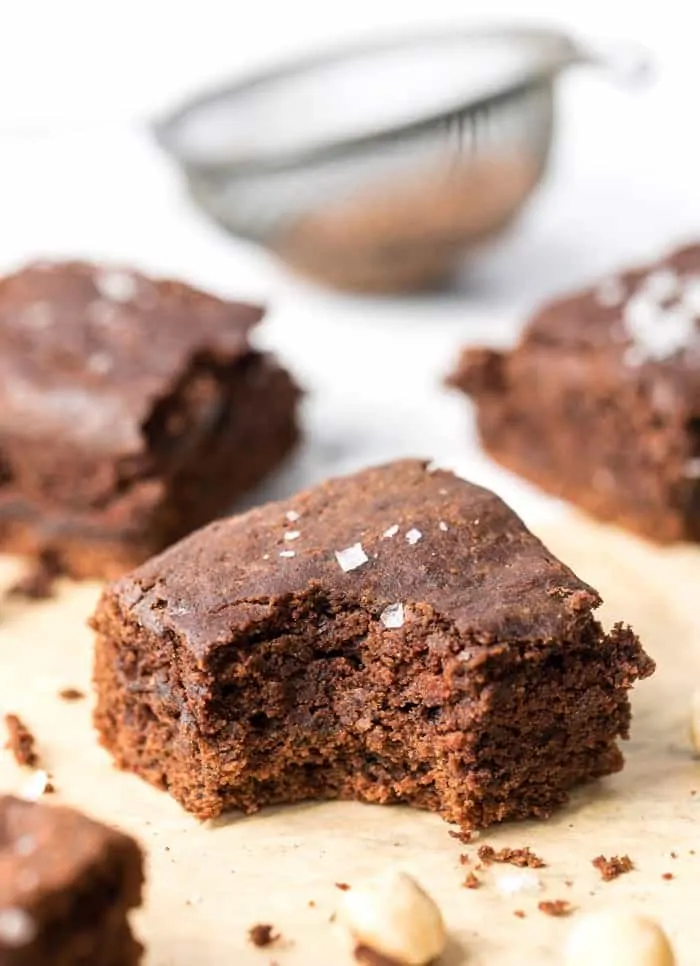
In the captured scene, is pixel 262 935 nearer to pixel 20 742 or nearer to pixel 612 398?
pixel 20 742

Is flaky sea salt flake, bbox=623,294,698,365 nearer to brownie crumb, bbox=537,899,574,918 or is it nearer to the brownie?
brownie crumb, bbox=537,899,574,918

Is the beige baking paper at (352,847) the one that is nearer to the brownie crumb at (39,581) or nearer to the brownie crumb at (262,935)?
the brownie crumb at (262,935)

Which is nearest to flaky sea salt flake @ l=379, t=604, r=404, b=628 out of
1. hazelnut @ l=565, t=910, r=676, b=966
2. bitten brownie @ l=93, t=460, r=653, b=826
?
bitten brownie @ l=93, t=460, r=653, b=826

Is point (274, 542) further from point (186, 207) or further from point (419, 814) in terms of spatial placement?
point (186, 207)

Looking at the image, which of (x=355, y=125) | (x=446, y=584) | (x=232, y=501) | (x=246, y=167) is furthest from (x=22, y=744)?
(x=355, y=125)

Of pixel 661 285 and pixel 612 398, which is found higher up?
pixel 661 285

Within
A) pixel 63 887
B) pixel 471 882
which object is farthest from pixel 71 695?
pixel 63 887
